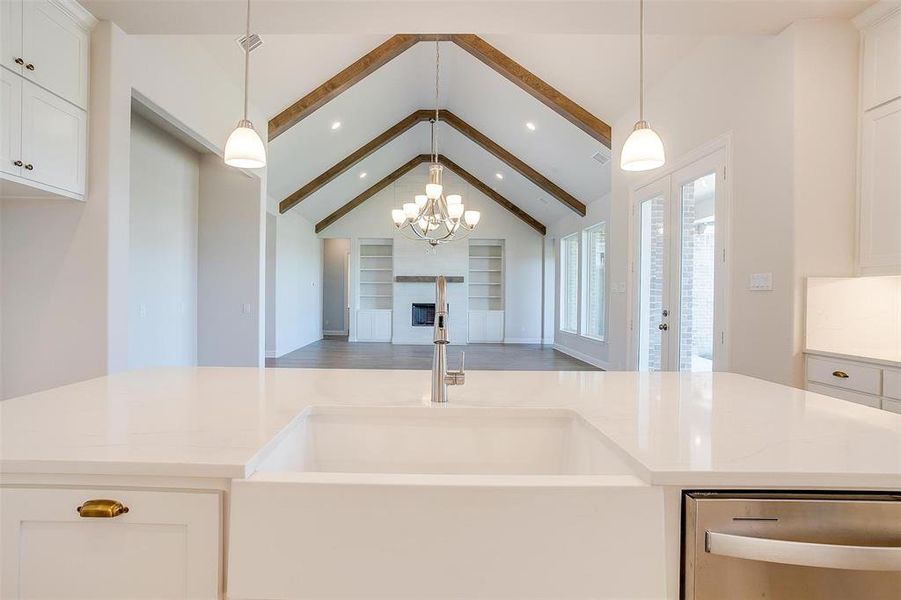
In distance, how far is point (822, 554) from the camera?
745 millimetres

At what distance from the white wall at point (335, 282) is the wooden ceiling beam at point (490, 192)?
375cm

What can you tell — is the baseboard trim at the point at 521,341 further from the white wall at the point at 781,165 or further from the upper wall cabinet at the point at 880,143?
the upper wall cabinet at the point at 880,143

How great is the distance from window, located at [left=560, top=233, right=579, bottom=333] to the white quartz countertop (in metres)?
7.42

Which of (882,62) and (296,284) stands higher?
(882,62)

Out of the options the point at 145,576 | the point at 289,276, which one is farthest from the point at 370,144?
the point at 145,576

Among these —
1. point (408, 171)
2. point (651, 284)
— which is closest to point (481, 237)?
point (408, 171)

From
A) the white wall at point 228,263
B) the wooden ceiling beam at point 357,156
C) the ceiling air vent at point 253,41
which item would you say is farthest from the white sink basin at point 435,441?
the wooden ceiling beam at point 357,156

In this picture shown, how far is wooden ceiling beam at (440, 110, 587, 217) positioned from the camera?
7.92 meters

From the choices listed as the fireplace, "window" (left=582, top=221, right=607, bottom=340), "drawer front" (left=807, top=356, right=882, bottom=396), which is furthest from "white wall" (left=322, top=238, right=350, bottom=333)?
"drawer front" (left=807, top=356, right=882, bottom=396)

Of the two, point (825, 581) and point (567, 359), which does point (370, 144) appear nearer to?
point (567, 359)

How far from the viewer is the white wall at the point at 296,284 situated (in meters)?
8.26

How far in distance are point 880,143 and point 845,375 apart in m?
1.25

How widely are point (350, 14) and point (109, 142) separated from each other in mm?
1589

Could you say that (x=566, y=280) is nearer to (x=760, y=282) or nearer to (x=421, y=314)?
(x=421, y=314)
